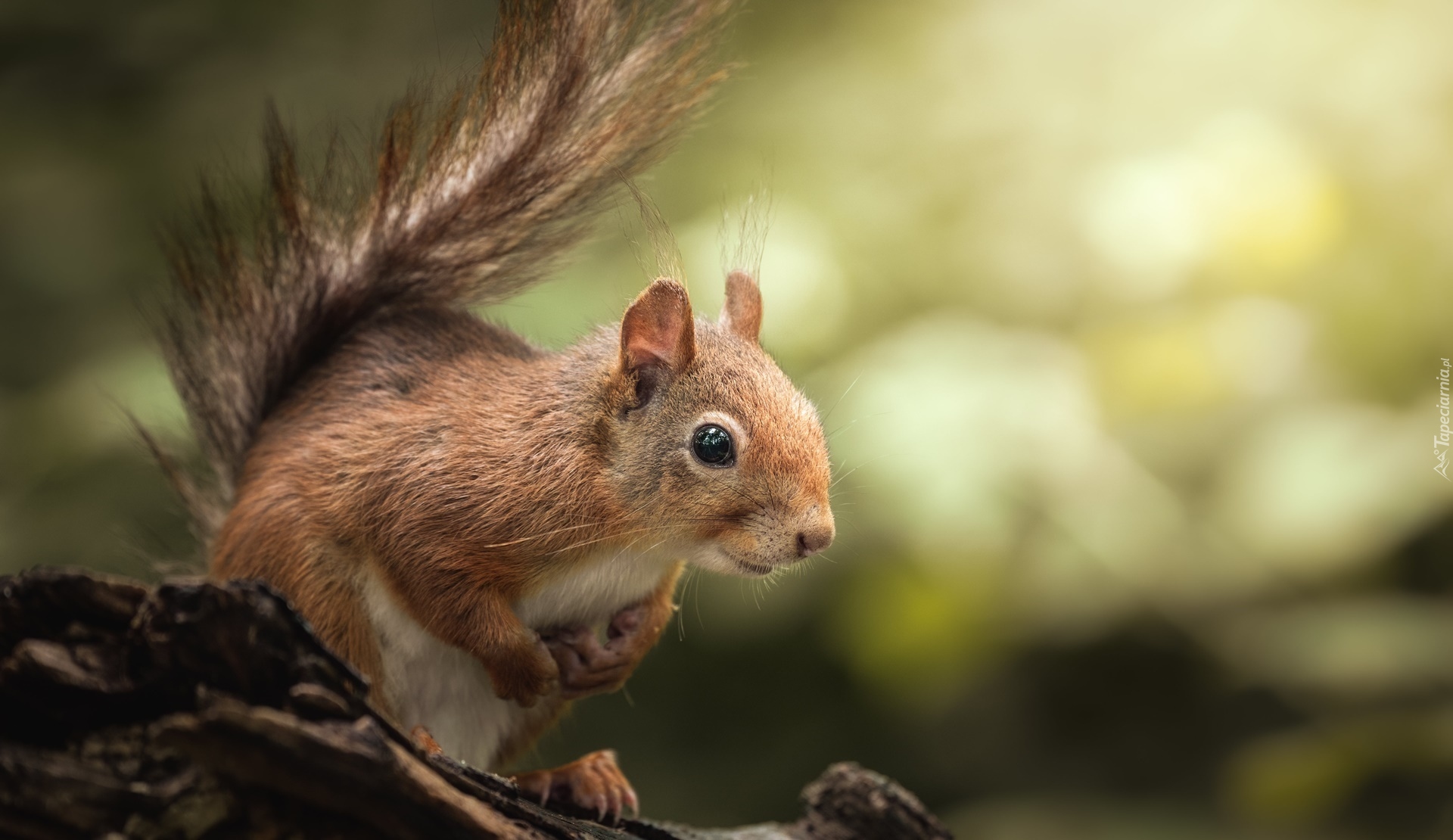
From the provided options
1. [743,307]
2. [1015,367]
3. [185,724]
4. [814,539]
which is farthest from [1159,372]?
[185,724]

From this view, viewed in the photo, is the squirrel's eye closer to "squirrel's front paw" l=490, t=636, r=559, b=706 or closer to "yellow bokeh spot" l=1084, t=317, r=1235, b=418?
"squirrel's front paw" l=490, t=636, r=559, b=706

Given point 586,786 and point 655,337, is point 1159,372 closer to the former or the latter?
point 655,337

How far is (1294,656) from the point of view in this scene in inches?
84.8

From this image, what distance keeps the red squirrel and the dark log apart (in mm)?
436

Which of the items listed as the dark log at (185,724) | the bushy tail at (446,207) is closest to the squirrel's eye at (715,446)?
the bushy tail at (446,207)

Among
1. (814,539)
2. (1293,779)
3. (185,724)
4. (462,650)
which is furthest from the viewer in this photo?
(1293,779)

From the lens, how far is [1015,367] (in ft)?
7.03

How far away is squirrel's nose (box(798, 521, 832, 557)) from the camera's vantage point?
1286mm

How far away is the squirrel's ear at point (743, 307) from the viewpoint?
5.11 ft

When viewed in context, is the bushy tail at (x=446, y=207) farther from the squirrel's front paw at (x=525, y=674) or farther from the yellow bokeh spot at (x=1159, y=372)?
the yellow bokeh spot at (x=1159, y=372)

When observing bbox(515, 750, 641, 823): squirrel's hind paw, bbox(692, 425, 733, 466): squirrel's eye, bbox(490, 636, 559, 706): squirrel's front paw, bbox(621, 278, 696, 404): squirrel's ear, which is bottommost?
bbox(515, 750, 641, 823): squirrel's hind paw

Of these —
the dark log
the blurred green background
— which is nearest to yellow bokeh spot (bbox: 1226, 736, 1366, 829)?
the blurred green background

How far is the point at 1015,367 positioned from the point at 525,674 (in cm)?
115

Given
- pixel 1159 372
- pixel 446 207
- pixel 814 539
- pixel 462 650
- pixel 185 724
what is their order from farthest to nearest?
1. pixel 1159 372
2. pixel 446 207
3. pixel 462 650
4. pixel 814 539
5. pixel 185 724
